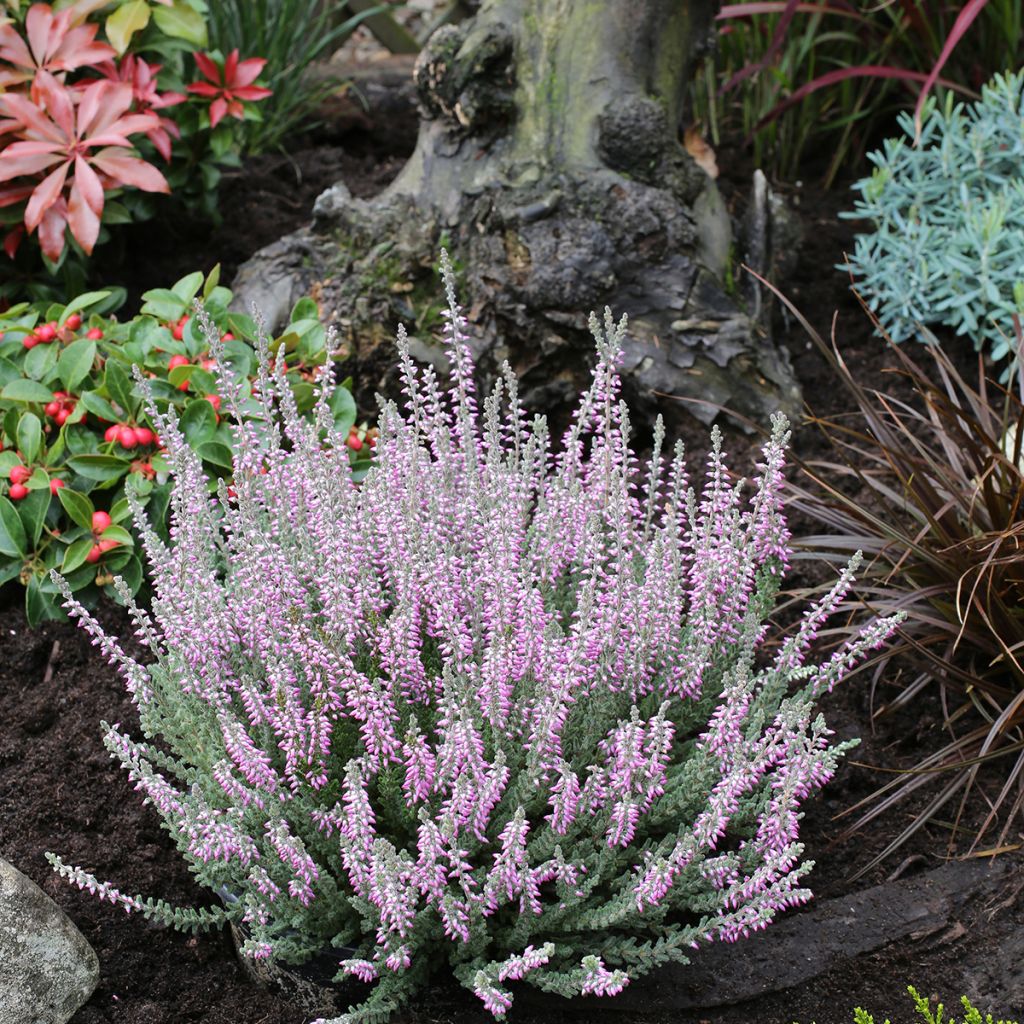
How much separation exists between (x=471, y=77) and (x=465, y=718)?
2504 mm

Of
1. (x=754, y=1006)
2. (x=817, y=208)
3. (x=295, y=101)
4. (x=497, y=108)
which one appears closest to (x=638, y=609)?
(x=754, y=1006)

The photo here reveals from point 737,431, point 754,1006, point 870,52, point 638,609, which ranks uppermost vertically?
point 870,52

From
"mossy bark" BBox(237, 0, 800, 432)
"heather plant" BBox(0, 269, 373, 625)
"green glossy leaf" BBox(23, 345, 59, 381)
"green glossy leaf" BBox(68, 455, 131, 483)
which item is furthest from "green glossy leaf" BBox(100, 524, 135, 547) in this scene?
"mossy bark" BBox(237, 0, 800, 432)

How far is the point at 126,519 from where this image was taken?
3.24m

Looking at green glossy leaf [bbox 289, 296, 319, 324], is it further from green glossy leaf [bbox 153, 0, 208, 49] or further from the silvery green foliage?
the silvery green foliage

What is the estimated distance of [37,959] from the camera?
2336 mm

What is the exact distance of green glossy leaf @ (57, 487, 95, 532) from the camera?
3.16m

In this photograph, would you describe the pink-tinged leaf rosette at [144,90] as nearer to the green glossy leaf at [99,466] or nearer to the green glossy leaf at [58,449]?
the green glossy leaf at [58,449]

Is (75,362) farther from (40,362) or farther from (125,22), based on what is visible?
(125,22)

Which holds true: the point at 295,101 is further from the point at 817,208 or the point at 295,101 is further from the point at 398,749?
the point at 398,749

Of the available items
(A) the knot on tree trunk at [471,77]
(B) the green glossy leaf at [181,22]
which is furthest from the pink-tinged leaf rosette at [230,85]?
(A) the knot on tree trunk at [471,77]

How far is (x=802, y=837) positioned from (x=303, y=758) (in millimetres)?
1182

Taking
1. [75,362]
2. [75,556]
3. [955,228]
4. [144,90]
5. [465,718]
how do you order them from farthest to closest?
[955,228], [144,90], [75,362], [75,556], [465,718]

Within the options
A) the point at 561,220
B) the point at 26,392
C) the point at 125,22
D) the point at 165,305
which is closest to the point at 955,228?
the point at 561,220
